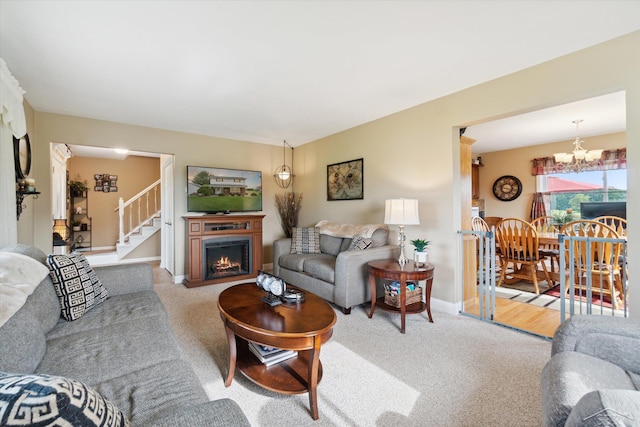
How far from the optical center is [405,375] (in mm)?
1979

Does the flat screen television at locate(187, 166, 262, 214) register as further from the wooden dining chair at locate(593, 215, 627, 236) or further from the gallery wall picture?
the wooden dining chair at locate(593, 215, 627, 236)

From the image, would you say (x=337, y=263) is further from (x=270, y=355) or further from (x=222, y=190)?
(x=222, y=190)

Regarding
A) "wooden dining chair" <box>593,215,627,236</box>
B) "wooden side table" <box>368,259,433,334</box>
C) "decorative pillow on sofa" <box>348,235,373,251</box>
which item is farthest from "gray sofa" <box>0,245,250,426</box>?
"wooden dining chair" <box>593,215,627,236</box>

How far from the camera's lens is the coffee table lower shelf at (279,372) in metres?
1.66

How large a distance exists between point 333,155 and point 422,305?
8.93ft

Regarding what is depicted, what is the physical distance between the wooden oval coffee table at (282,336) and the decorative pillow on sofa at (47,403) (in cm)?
108

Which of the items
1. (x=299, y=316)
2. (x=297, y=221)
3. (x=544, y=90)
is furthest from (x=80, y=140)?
(x=544, y=90)

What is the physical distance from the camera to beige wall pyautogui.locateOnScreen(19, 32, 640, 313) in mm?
2176

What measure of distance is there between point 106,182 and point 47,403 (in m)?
7.99

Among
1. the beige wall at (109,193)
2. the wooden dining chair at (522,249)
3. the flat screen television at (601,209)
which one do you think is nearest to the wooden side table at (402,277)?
the wooden dining chair at (522,249)

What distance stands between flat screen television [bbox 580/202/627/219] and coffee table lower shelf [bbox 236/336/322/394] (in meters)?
5.80

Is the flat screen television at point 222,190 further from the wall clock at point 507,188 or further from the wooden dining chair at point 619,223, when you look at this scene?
the wall clock at point 507,188

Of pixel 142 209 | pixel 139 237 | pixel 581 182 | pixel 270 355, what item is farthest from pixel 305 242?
pixel 581 182

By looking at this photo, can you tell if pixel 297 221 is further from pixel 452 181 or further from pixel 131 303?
pixel 131 303
